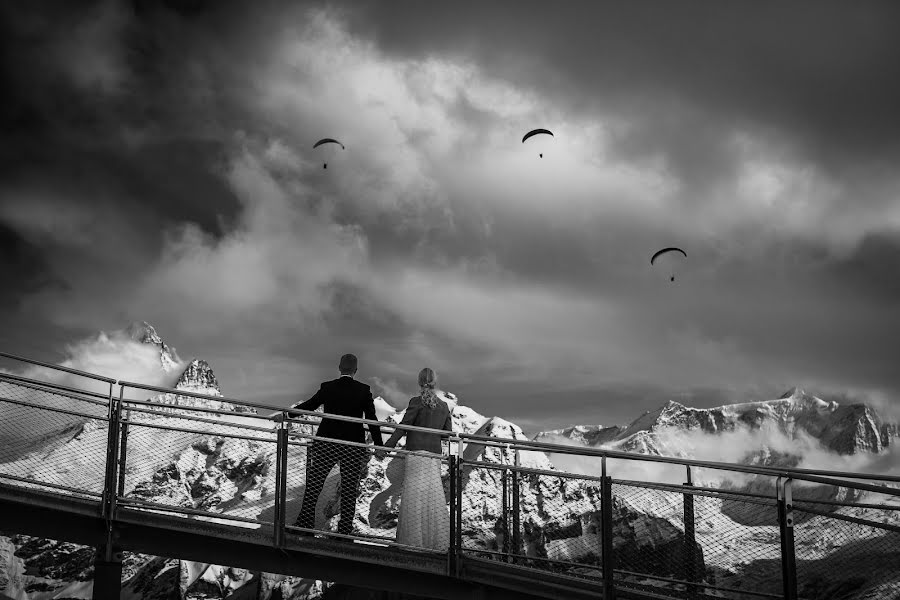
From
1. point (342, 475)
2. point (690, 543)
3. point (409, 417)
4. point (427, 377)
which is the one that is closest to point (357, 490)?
point (342, 475)

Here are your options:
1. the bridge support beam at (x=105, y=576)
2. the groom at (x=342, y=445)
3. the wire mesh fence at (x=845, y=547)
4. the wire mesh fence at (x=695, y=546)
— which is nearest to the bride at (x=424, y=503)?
the groom at (x=342, y=445)

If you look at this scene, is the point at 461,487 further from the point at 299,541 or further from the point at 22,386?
the point at 22,386

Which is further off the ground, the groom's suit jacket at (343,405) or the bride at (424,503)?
the groom's suit jacket at (343,405)

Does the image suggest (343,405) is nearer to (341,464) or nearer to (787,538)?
(341,464)

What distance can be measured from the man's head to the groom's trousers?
91 centimetres

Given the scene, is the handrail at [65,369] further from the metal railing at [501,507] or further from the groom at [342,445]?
the groom at [342,445]

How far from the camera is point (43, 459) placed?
11812 millimetres

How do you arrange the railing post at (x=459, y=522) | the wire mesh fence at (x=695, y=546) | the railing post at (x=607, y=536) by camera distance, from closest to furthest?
the wire mesh fence at (x=695, y=546), the railing post at (x=607, y=536), the railing post at (x=459, y=522)

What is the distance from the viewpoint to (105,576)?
33.2 feet

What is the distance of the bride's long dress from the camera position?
31.8ft

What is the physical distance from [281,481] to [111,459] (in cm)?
189

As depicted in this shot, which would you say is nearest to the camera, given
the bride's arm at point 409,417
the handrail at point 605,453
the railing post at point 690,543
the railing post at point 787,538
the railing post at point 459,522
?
the railing post at point 787,538

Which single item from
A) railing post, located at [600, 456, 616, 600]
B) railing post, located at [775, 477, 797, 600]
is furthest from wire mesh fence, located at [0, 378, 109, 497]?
railing post, located at [775, 477, 797, 600]

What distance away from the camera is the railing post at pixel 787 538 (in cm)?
783
